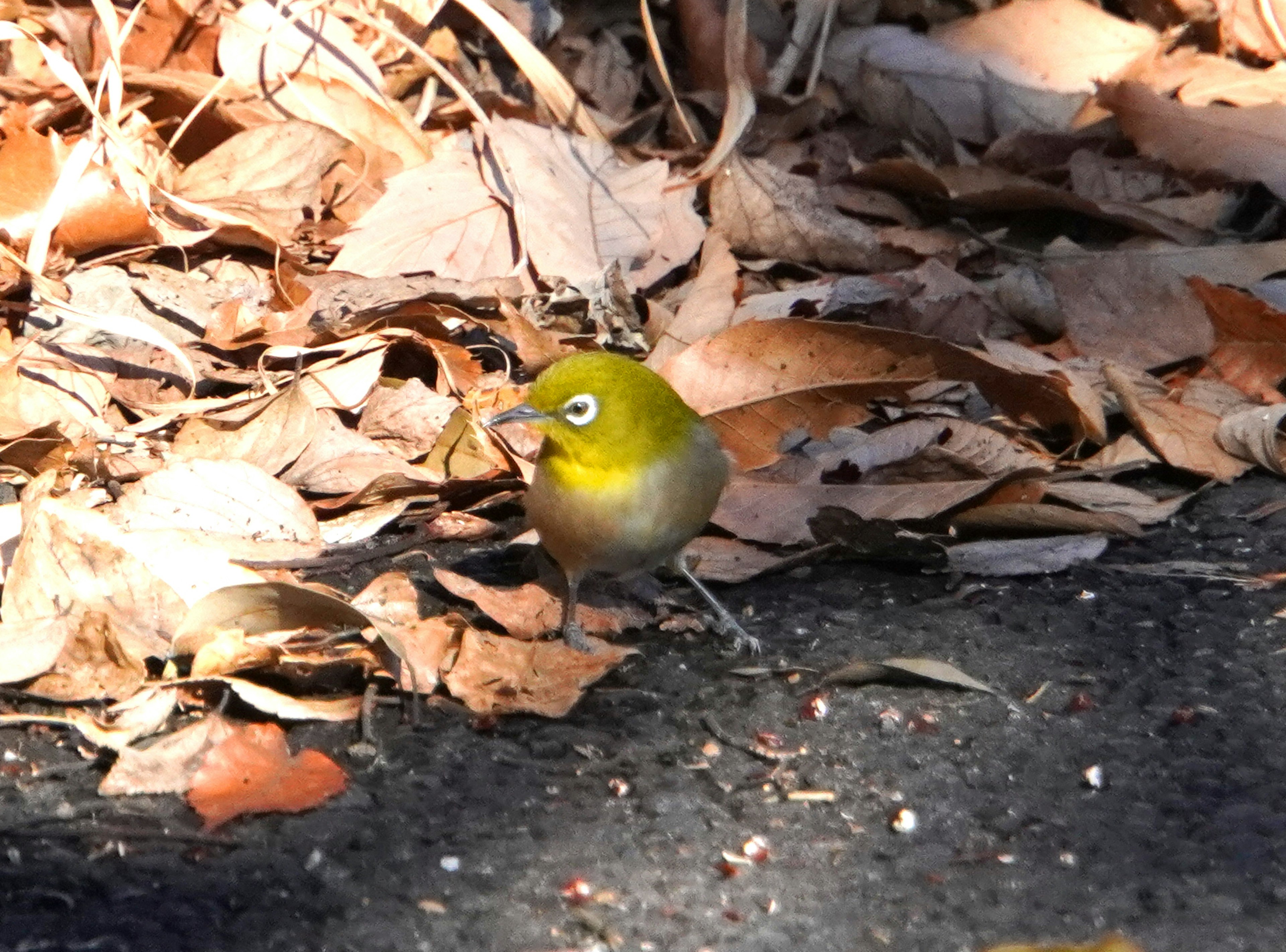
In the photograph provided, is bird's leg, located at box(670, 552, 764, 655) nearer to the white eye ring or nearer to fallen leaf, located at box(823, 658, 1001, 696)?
fallen leaf, located at box(823, 658, 1001, 696)

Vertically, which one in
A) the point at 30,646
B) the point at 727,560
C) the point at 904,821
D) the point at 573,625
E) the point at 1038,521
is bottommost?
the point at 727,560

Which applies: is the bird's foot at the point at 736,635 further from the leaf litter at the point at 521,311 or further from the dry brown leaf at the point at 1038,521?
the dry brown leaf at the point at 1038,521

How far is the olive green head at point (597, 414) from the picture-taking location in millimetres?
4055

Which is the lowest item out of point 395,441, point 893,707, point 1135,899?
point 395,441

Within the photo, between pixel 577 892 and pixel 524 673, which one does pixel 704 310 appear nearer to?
pixel 524 673

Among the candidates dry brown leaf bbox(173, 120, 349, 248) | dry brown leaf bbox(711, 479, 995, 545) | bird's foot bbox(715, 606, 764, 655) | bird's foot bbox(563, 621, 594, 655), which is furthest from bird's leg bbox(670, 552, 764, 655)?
dry brown leaf bbox(173, 120, 349, 248)

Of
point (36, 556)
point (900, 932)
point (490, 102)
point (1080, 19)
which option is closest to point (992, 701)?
point (900, 932)

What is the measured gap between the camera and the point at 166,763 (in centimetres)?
311

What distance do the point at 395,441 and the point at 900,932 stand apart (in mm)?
2606

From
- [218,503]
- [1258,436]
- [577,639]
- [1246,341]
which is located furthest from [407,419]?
[1246,341]

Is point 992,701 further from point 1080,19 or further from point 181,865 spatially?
point 1080,19

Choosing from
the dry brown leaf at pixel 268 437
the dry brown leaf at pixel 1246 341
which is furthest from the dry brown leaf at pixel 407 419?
the dry brown leaf at pixel 1246 341

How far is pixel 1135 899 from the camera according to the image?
271cm

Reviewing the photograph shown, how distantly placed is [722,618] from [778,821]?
98 cm
